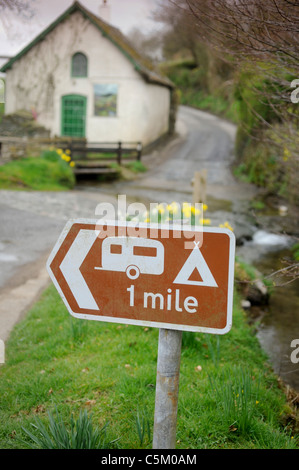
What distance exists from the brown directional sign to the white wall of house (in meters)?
22.5

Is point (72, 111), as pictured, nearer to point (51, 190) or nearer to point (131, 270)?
point (51, 190)

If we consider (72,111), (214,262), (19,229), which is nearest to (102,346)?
(214,262)

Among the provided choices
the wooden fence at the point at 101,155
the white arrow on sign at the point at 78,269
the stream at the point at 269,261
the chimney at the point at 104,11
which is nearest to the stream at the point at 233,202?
the stream at the point at 269,261

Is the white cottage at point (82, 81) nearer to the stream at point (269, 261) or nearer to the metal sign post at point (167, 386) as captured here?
the stream at point (269, 261)

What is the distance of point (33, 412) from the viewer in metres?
3.62

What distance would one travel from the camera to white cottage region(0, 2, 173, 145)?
23656 millimetres

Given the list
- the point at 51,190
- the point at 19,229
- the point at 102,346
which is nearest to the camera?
the point at 102,346

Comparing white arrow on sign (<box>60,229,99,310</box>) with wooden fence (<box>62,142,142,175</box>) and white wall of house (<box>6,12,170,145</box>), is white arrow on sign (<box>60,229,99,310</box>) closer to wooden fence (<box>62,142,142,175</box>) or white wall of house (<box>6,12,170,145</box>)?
wooden fence (<box>62,142,142,175</box>)

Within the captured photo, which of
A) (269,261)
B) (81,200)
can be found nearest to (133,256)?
(269,261)

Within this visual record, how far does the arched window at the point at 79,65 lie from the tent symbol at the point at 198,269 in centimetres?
2379

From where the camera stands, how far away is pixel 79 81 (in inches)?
959

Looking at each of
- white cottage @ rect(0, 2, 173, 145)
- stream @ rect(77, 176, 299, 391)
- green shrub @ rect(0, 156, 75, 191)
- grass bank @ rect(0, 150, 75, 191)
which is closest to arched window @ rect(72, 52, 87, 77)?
white cottage @ rect(0, 2, 173, 145)

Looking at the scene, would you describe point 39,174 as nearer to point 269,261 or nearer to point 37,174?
point 37,174

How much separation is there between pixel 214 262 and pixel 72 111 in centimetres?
2397
